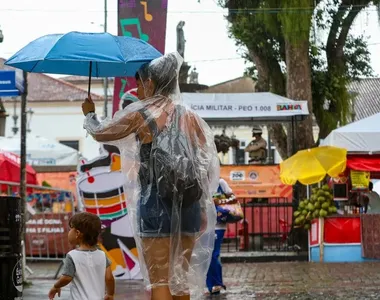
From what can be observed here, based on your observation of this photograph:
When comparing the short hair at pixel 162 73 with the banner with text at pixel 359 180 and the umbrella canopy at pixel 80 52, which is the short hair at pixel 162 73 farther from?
the banner with text at pixel 359 180

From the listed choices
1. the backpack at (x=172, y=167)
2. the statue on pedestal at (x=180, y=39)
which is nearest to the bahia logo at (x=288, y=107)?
the statue on pedestal at (x=180, y=39)

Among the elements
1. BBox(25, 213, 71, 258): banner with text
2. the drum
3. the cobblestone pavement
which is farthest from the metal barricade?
the drum

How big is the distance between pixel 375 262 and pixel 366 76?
10836 mm

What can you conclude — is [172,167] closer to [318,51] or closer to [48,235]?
[48,235]

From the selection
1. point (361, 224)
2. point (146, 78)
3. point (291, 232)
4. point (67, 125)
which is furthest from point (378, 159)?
point (67, 125)

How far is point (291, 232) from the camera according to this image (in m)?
17.7

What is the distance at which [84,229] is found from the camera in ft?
19.1

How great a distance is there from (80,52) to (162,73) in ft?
4.93

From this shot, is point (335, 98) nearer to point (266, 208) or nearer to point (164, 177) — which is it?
point (266, 208)

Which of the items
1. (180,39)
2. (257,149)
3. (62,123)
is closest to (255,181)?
(257,149)

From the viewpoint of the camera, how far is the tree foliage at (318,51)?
21.4 meters

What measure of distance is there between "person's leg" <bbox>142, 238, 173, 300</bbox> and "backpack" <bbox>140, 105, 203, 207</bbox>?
0.86 ft

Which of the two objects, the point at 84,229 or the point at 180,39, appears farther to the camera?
the point at 180,39

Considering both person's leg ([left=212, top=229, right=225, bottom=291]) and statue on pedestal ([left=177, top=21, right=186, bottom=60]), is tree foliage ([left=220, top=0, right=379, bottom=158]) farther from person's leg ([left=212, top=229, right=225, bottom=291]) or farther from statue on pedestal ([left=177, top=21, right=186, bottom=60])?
person's leg ([left=212, top=229, right=225, bottom=291])
